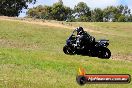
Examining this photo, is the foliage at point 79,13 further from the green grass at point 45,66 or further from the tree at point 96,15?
the green grass at point 45,66

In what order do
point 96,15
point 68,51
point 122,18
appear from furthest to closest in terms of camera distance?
point 96,15 < point 122,18 < point 68,51

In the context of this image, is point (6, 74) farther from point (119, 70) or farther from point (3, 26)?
point (3, 26)

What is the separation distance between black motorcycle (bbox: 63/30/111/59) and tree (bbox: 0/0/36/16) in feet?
205

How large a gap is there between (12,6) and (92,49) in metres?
66.9

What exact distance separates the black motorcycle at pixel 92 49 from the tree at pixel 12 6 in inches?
2456

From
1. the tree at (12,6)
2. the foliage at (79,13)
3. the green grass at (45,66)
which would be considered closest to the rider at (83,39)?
the green grass at (45,66)

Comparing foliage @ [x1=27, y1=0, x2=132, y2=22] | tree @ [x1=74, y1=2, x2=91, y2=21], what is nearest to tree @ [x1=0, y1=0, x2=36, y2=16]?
foliage @ [x1=27, y1=0, x2=132, y2=22]

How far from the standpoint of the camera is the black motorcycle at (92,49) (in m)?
24.4

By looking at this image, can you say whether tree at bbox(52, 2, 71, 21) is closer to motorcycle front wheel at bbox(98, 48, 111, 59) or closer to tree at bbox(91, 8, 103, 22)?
tree at bbox(91, 8, 103, 22)

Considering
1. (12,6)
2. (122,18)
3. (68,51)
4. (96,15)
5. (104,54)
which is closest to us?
(104,54)

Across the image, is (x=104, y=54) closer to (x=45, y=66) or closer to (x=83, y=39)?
(x=83, y=39)

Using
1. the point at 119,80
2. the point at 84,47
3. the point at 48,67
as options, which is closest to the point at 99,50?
the point at 84,47

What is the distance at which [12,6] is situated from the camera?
89.6m

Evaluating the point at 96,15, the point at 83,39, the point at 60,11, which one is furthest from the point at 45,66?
the point at 96,15
